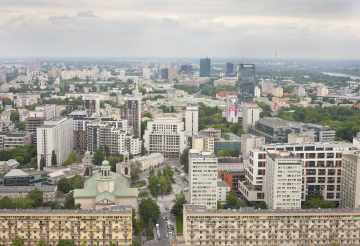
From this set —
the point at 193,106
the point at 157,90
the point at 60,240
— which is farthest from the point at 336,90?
the point at 60,240

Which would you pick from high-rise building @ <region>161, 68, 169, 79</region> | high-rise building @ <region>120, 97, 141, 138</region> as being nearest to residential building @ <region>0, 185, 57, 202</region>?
high-rise building @ <region>120, 97, 141, 138</region>

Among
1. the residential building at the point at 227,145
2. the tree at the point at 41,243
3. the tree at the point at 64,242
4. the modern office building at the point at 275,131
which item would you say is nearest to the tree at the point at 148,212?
A: the tree at the point at 64,242

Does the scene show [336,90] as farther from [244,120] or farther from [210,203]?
[210,203]

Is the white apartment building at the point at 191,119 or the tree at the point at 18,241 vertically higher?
the white apartment building at the point at 191,119

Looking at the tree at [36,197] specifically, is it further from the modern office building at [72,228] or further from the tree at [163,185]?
the tree at [163,185]

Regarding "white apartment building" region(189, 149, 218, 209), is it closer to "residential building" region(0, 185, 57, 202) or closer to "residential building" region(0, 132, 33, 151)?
"residential building" region(0, 185, 57, 202)

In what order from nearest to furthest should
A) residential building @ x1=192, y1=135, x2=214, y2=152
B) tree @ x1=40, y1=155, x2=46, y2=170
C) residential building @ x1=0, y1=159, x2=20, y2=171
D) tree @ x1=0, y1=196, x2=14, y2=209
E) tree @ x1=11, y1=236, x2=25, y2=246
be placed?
tree @ x1=11, y1=236, x2=25, y2=246
tree @ x1=0, y1=196, x2=14, y2=209
residential building @ x1=0, y1=159, x2=20, y2=171
tree @ x1=40, y1=155, x2=46, y2=170
residential building @ x1=192, y1=135, x2=214, y2=152

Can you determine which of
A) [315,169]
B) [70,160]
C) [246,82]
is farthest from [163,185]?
[246,82]
